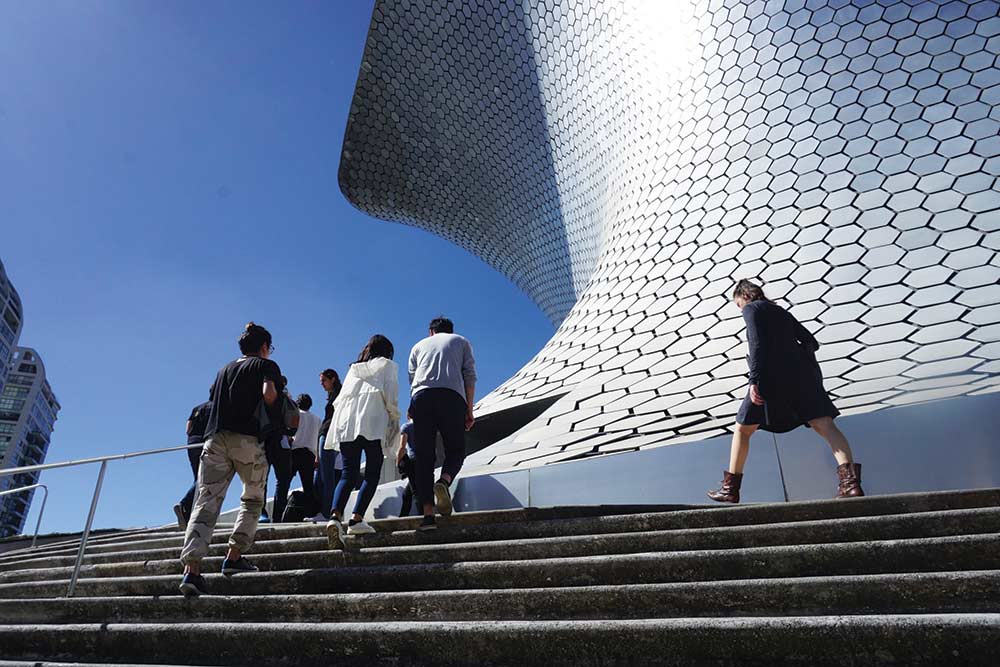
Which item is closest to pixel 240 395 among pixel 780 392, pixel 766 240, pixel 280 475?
pixel 280 475

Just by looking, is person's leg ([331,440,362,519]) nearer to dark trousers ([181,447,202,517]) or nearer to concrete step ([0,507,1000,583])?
concrete step ([0,507,1000,583])

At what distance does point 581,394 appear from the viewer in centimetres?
614

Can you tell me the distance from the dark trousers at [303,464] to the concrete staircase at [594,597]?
5.72ft

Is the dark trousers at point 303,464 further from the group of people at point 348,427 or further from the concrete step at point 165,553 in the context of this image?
the group of people at point 348,427

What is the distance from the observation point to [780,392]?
9.77ft

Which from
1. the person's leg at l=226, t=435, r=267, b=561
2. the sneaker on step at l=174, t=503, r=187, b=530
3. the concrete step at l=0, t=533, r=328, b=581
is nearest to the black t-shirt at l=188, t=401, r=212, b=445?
the sneaker on step at l=174, t=503, r=187, b=530

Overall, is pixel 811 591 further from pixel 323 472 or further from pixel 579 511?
pixel 323 472

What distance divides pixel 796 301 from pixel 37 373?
59.6m

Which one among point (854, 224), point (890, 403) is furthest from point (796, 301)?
point (890, 403)

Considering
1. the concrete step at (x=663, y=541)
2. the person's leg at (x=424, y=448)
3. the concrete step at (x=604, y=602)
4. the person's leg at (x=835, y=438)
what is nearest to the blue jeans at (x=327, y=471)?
the concrete step at (x=663, y=541)

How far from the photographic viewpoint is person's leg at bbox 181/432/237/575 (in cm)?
245

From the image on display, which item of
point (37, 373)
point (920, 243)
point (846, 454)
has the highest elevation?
point (37, 373)

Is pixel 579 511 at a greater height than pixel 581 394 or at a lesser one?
lesser

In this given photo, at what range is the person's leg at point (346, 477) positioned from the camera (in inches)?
112
